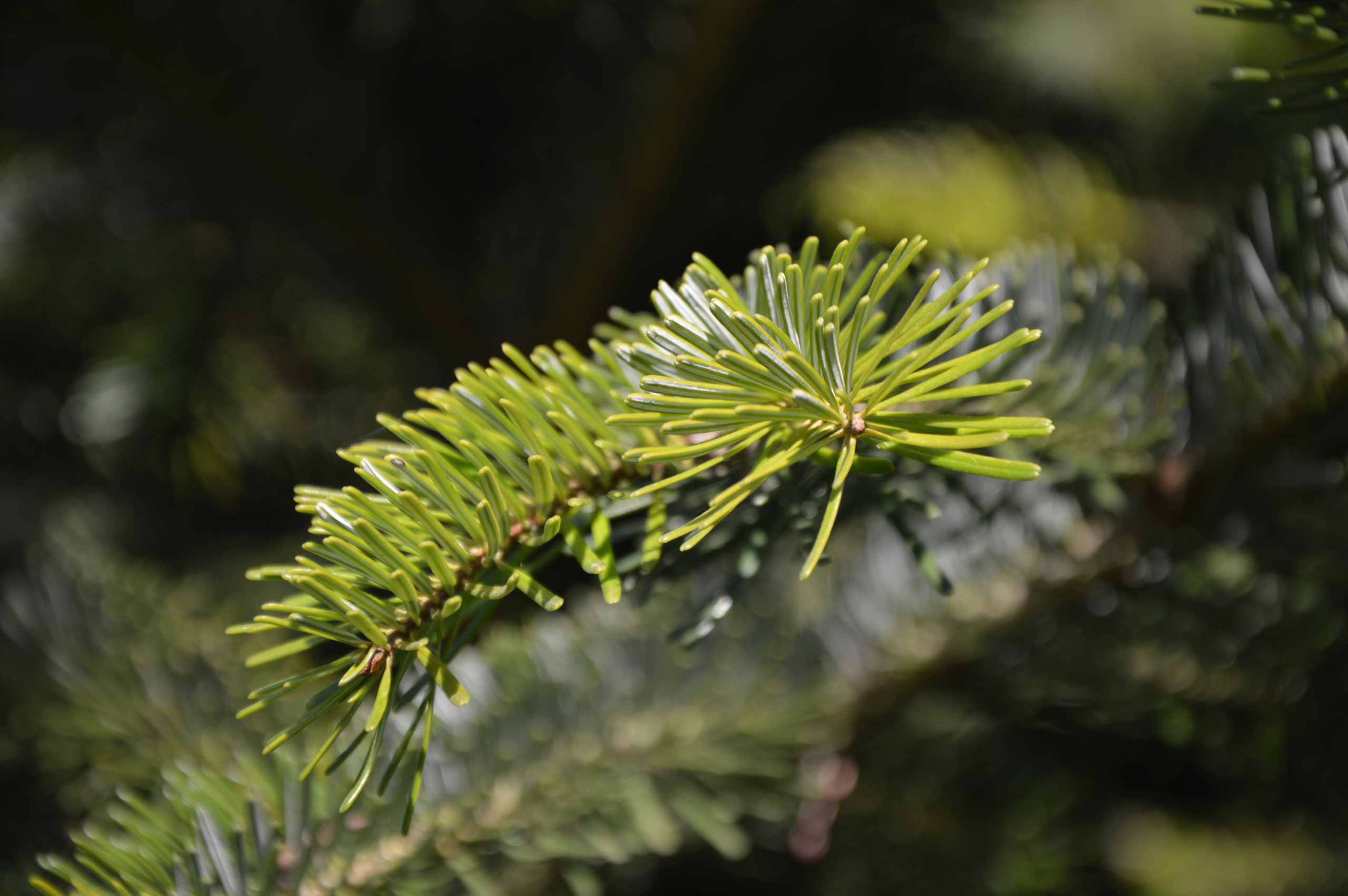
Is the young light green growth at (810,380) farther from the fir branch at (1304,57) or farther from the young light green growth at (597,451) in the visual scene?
A: the fir branch at (1304,57)

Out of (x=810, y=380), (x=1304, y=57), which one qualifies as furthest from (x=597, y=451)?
(x=1304, y=57)

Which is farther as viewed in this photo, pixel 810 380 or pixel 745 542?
pixel 745 542

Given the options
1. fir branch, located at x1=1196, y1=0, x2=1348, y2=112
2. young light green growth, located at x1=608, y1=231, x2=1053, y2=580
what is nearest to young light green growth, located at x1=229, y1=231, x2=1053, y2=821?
young light green growth, located at x1=608, y1=231, x2=1053, y2=580

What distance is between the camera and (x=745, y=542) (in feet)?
0.96

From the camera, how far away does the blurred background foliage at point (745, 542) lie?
324 mm

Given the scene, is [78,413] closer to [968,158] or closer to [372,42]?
[372,42]

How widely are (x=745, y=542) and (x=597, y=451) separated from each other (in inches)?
3.7

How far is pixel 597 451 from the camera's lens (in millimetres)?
220

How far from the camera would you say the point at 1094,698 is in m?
0.41

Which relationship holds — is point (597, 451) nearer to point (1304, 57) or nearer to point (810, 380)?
point (810, 380)

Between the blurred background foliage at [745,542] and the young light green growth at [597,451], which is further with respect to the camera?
the blurred background foliage at [745,542]

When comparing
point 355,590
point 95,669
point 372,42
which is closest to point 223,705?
point 95,669

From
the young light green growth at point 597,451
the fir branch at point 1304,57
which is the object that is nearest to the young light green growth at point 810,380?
the young light green growth at point 597,451

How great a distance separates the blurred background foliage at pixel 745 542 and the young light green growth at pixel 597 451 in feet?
0.17
